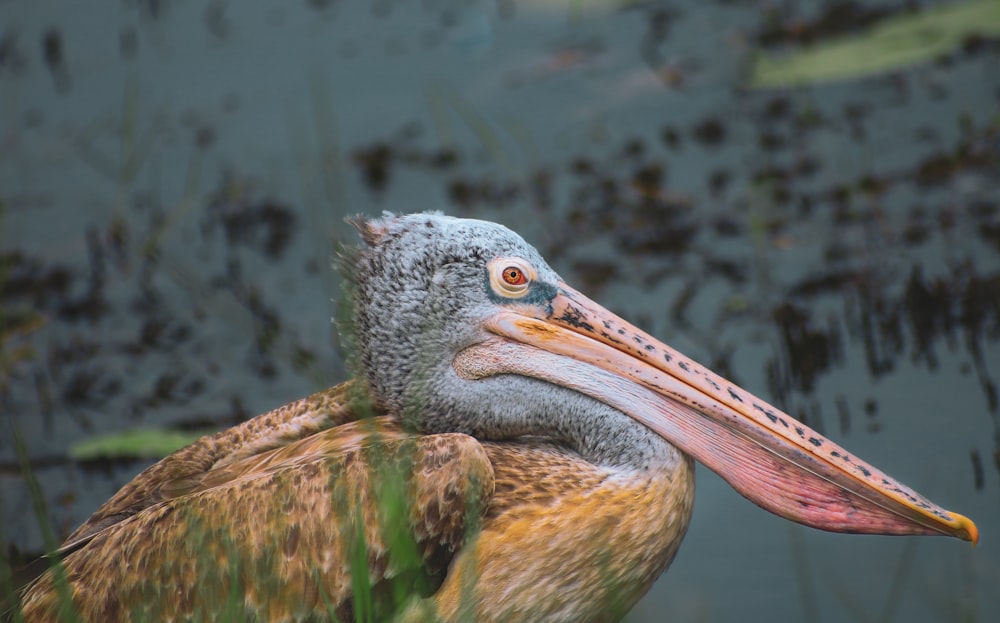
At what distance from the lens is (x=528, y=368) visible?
377cm

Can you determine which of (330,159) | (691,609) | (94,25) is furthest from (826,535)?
(94,25)

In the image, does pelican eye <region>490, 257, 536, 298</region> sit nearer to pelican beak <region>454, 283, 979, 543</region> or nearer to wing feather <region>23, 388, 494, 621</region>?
pelican beak <region>454, 283, 979, 543</region>

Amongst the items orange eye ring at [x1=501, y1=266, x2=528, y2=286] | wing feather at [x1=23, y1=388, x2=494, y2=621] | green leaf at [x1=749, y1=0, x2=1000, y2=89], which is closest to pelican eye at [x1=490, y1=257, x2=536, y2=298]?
orange eye ring at [x1=501, y1=266, x2=528, y2=286]

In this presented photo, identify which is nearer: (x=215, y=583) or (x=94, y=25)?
(x=215, y=583)

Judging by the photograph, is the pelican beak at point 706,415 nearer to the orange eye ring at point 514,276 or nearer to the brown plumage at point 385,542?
the orange eye ring at point 514,276

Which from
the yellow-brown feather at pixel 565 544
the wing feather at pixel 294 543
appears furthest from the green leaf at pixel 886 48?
the wing feather at pixel 294 543

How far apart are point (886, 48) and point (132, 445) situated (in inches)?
188

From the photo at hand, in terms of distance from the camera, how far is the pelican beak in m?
3.56

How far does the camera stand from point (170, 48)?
28.2 ft

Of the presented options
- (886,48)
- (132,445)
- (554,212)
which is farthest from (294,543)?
(886,48)

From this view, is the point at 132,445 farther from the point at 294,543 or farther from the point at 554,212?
the point at 554,212

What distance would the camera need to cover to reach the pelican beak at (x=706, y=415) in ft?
11.7

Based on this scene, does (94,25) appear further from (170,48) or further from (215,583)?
(215,583)

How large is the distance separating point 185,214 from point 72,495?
2.32 metres
